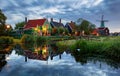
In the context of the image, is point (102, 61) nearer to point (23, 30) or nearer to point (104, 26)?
point (23, 30)

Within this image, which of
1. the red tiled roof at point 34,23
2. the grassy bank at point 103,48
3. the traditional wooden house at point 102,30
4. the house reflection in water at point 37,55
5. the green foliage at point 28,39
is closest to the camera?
the grassy bank at point 103,48

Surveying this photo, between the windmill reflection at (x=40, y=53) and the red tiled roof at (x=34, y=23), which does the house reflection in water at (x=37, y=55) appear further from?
the red tiled roof at (x=34, y=23)

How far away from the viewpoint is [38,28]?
75688 mm

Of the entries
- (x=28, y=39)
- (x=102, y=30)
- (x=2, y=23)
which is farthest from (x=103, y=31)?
(x=28, y=39)

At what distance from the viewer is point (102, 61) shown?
63.5ft

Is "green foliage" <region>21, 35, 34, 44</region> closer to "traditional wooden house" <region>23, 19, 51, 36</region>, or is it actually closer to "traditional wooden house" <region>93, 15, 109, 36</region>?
"traditional wooden house" <region>23, 19, 51, 36</region>

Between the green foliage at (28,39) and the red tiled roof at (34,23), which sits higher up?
the red tiled roof at (34,23)

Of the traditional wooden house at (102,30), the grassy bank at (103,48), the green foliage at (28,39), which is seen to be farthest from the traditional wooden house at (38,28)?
the grassy bank at (103,48)

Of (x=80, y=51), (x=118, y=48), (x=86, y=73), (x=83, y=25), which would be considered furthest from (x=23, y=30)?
(x=86, y=73)

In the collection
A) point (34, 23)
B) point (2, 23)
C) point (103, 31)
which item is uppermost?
point (34, 23)

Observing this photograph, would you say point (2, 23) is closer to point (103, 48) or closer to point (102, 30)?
point (103, 48)

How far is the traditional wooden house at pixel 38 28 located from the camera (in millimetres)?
74750

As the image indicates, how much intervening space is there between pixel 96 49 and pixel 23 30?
180 feet

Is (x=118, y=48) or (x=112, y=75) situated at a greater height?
(x=118, y=48)
